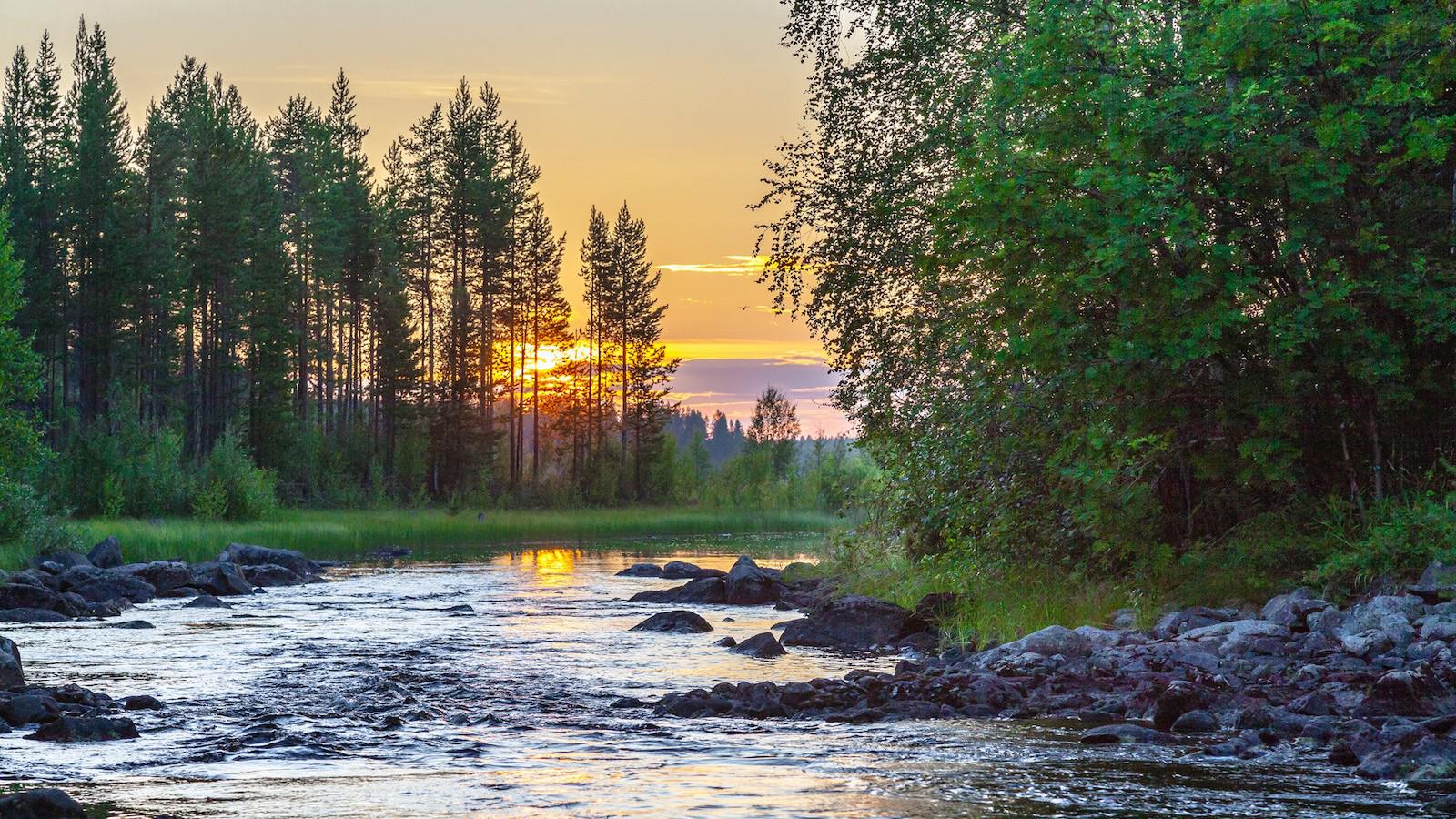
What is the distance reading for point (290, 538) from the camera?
4094 centimetres

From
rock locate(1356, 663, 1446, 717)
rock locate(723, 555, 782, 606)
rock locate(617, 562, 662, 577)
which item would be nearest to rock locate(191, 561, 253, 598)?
rock locate(617, 562, 662, 577)

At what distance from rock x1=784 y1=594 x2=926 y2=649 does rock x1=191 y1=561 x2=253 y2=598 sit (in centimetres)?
1441

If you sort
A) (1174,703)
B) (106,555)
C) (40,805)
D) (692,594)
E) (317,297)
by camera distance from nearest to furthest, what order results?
1. (40,805)
2. (1174,703)
3. (692,594)
4. (106,555)
5. (317,297)

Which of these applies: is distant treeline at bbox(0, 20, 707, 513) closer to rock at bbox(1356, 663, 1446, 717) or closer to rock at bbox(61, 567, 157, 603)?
rock at bbox(61, 567, 157, 603)

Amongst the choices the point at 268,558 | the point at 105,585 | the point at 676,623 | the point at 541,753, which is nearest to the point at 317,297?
the point at 268,558

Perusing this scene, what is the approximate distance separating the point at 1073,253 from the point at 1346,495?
4050mm

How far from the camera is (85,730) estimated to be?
11070mm

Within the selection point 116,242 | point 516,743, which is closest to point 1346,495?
point 516,743

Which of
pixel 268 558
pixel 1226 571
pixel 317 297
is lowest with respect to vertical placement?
pixel 268 558

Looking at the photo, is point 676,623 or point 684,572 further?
point 684,572

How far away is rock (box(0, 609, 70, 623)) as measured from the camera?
21250mm

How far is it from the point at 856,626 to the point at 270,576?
17424 mm

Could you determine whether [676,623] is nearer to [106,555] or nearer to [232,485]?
[106,555]

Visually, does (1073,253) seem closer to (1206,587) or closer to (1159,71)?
(1159,71)
